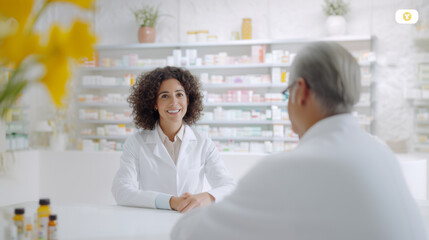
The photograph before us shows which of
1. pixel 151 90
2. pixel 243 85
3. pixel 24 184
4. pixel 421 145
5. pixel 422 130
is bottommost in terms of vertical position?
pixel 24 184

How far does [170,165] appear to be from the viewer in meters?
2.26

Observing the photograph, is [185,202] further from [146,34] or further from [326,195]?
[146,34]

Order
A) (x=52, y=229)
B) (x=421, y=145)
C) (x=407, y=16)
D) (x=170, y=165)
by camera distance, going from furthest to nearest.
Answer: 1. (x=407, y=16)
2. (x=421, y=145)
3. (x=170, y=165)
4. (x=52, y=229)

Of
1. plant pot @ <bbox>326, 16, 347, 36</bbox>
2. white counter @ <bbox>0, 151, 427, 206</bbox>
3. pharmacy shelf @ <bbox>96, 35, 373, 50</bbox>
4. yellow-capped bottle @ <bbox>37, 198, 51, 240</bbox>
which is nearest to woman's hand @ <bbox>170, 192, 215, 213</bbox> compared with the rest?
yellow-capped bottle @ <bbox>37, 198, 51, 240</bbox>

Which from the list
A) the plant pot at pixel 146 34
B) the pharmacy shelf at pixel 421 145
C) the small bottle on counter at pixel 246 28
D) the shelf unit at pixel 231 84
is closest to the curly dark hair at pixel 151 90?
the shelf unit at pixel 231 84

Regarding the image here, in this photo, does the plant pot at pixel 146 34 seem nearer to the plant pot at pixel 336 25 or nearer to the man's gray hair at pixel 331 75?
the plant pot at pixel 336 25

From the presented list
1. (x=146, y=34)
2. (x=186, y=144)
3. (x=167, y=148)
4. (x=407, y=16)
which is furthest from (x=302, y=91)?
(x=146, y=34)

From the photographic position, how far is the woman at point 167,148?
87.7 inches

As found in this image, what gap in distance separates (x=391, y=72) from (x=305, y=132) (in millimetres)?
5333

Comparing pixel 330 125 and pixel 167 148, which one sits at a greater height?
pixel 330 125

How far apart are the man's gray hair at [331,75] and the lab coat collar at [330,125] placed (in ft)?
0.12

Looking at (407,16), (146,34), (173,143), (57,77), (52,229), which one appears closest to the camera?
(57,77)

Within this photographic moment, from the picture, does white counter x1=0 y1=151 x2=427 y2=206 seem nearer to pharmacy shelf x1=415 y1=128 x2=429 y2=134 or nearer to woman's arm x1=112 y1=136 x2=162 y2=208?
pharmacy shelf x1=415 y1=128 x2=429 y2=134

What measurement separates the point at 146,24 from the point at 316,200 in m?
5.89
